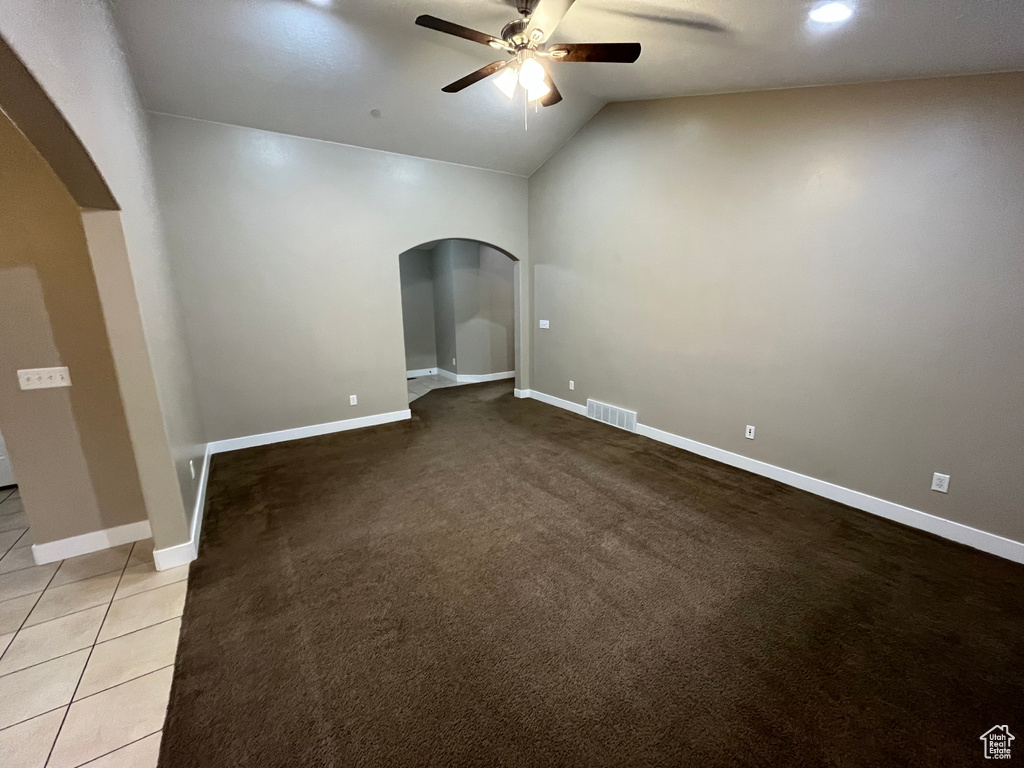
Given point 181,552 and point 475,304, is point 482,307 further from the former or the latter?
point 181,552

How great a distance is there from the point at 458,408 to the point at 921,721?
475 centimetres

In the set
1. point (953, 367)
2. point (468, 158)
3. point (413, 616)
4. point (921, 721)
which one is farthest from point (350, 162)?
point (921, 721)

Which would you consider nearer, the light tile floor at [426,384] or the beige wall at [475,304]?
the light tile floor at [426,384]

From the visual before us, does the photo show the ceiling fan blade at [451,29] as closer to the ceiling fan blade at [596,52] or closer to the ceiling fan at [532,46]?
the ceiling fan at [532,46]

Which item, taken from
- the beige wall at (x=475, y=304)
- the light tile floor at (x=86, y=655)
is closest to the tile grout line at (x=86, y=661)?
the light tile floor at (x=86, y=655)

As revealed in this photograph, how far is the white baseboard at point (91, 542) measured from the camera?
2457 millimetres

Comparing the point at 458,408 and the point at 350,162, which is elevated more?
the point at 350,162

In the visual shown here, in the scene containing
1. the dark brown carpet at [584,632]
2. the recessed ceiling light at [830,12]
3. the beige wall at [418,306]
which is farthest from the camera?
the beige wall at [418,306]

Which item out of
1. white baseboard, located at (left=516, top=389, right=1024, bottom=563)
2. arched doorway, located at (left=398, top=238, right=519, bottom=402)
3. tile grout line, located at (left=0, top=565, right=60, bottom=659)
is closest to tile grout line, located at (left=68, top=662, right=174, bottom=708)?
tile grout line, located at (left=0, top=565, right=60, bottom=659)

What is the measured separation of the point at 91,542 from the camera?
2.56m

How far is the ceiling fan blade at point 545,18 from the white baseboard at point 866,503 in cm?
344

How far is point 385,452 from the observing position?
4.06 m

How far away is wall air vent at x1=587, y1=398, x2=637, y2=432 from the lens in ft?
14.9

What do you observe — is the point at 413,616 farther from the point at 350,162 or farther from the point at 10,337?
the point at 350,162
